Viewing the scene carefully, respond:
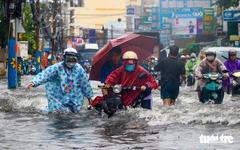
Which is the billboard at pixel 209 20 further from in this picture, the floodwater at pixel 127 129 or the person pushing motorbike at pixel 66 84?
the person pushing motorbike at pixel 66 84

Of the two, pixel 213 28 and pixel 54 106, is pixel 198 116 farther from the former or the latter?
pixel 213 28

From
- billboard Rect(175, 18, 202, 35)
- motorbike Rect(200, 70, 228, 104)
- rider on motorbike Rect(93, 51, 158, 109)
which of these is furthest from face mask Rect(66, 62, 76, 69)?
billboard Rect(175, 18, 202, 35)

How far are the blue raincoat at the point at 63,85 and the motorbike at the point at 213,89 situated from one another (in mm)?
2326

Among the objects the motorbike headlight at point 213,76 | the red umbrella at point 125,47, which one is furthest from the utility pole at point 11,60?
the motorbike headlight at point 213,76

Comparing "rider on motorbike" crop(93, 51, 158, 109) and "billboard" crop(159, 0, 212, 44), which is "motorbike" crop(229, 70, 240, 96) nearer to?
"rider on motorbike" crop(93, 51, 158, 109)

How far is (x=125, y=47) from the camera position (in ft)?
34.1

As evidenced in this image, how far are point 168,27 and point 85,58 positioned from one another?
28.9 metres

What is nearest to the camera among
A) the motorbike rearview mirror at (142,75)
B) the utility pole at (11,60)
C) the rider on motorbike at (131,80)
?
the motorbike rearview mirror at (142,75)

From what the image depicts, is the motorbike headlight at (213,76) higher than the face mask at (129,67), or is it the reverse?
the face mask at (129,67)

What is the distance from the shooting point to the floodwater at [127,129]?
17.9 ft

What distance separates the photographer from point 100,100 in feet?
26.8

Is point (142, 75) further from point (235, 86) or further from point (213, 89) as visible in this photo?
point (235, 86)

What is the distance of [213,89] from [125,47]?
2.27m

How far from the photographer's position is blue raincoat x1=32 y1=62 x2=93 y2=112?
8.39 meters
